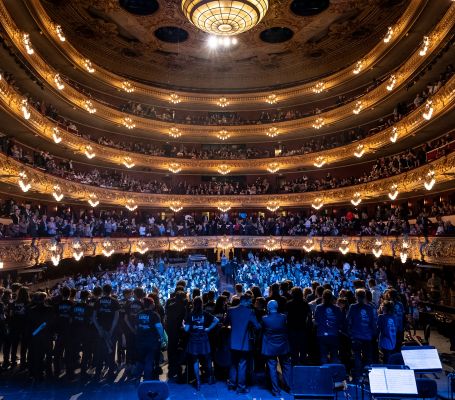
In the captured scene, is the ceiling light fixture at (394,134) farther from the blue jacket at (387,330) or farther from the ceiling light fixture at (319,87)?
the blue jacket at (387,330)

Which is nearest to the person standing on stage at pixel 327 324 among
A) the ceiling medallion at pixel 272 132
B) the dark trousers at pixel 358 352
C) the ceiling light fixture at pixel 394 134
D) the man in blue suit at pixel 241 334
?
the dark trousers at pixel 358 352

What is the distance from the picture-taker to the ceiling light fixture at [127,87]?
30.4 m

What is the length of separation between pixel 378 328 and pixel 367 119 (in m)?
25.3

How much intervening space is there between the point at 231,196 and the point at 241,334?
1039 inches

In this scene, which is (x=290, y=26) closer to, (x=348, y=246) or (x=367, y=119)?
(x=367, y=119)

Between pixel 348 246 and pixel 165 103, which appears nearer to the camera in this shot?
pixel 348 246

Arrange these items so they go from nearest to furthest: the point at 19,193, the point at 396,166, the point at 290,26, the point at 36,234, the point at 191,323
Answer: the point at 191,323
the point at 36,234
the point at 19,193
the point at 396,166
the point at 290,26

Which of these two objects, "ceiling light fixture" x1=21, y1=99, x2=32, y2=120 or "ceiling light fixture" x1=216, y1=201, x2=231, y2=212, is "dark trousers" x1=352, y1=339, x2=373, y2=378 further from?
"ceiling light fixture" x1=216, y1=201, x2=231, y2=212

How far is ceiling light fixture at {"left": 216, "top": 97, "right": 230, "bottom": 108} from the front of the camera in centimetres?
3506

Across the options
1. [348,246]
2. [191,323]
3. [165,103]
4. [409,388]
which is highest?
[165,103]

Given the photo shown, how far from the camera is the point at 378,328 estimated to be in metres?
7.45

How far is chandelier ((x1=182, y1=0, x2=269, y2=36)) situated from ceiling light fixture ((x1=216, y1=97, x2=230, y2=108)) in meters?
18.2

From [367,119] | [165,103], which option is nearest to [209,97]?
[165,103]

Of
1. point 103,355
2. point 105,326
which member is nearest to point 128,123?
point 105,326
